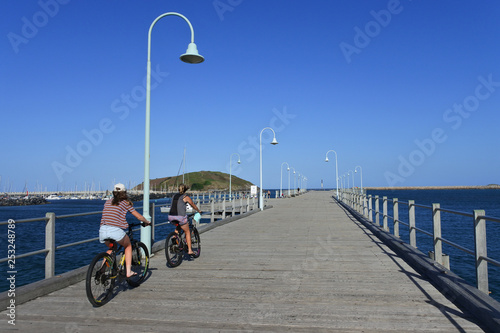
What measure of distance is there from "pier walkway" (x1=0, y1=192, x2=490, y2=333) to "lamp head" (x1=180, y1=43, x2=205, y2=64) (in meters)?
4.84

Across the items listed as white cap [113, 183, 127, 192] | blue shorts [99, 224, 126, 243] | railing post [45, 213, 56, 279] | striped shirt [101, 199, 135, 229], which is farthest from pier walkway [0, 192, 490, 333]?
white cap [113, 183, 127, 192]

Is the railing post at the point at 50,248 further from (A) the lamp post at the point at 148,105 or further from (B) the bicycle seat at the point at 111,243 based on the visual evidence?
(A) the lamp post at the point at 148,105

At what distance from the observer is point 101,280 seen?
5066 mm

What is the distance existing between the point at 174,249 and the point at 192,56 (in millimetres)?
4722

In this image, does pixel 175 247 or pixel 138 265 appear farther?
pixel 175 247

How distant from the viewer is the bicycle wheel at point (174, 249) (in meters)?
7.49

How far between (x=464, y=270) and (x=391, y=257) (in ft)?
30.4

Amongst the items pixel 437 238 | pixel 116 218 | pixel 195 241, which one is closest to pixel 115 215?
pixel 116 218

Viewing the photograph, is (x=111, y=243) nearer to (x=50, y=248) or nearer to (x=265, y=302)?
(x=50, y=248)

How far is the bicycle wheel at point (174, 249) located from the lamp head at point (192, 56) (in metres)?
4.37

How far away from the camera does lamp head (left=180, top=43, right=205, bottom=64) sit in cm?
941

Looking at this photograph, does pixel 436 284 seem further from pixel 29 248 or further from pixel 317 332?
pixel 29 248

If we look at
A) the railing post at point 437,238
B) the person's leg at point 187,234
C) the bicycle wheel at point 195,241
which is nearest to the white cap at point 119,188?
the person's leg at point 187,234

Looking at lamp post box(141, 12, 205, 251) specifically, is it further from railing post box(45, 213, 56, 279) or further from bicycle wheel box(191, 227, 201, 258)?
railing post box(45, 213, 56, 279)
